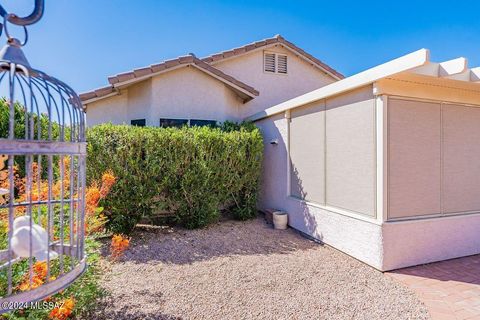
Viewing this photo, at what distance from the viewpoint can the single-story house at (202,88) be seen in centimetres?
1198

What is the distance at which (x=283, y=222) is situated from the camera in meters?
10.2

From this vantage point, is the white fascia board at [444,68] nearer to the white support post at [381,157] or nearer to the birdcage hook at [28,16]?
the white support post at [381,157]

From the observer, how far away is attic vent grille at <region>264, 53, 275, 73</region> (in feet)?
51.7

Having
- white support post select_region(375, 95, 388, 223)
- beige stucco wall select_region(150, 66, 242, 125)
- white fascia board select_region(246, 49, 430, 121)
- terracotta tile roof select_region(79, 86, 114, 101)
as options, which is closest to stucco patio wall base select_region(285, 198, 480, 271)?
white support post select_region(375, 95, 388, 223)

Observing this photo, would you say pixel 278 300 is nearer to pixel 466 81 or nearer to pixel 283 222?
pixel 283 222

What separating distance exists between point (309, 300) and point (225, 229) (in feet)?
16.9

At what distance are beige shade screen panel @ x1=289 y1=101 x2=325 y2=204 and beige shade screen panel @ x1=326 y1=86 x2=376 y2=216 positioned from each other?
330mm

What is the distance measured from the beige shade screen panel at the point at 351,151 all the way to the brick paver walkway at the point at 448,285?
163 centimetres

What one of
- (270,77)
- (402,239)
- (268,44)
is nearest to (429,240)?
(402,239)

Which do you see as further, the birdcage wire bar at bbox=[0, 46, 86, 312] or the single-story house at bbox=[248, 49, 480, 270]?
the single-story house at bbox=[248, 49, 480, 270]

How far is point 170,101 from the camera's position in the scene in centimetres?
1220

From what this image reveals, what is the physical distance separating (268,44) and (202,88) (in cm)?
516

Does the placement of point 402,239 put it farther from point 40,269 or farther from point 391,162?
point 40,269

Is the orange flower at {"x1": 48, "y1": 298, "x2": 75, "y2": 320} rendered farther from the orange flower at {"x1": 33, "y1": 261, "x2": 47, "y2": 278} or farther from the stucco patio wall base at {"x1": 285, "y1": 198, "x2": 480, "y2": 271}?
the stucco patio wall base at {"x1": 285, "y1": 198, "x2": 480, "y2": 271}
